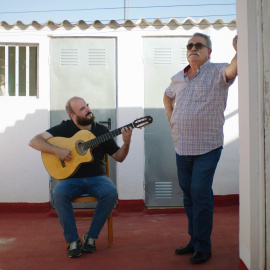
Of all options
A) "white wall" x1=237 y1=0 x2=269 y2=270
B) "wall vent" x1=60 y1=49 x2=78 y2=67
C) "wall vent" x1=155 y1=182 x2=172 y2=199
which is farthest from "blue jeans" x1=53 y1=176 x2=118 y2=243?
"wall vent" x1=60 y1=49 x2=78 y2=67

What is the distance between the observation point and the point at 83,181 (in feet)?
10.6

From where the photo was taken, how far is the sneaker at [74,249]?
295cm

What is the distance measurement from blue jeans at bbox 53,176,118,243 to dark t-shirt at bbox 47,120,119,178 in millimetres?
101

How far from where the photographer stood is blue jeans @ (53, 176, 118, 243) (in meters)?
3.05

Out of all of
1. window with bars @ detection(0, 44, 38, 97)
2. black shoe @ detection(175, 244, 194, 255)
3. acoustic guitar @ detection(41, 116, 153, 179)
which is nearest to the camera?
black shoe @ detection(175, 244, 194, 255)

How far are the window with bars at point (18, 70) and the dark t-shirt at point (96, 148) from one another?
169cm

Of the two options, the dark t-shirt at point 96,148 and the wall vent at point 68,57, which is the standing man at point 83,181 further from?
the wall vent at point 68,57

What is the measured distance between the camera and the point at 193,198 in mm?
2668

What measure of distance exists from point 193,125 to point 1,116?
3053 millimetres

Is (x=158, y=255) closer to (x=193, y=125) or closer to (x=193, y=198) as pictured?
(x=193, y=198)

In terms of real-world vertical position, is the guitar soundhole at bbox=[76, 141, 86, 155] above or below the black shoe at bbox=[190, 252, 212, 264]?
above

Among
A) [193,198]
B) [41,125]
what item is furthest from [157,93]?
[193,198]

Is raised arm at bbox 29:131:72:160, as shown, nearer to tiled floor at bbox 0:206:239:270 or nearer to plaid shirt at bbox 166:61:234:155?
tiled floor at bbox 0:206:239:270

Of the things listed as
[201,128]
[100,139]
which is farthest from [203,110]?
[100,139]
